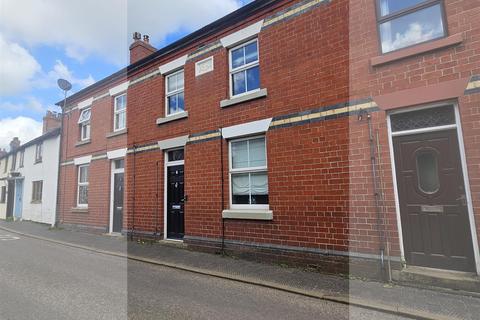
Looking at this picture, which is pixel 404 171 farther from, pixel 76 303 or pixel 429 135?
→ pixel 76 303

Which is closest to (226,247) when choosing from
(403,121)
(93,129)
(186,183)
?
(186,183)

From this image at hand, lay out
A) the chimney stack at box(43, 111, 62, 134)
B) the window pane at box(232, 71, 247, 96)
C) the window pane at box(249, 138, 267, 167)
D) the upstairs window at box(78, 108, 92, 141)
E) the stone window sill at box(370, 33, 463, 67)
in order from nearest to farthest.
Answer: the stone window sill at box(370, 33, 463, 67) < the window pane at box(249, 138, 267, 167) < the window pane at box(232, 71, 247, 96) < the upstairs window at box(78, 108, 92, 141) < the chimney stack at box(43, 111, 62, 134)

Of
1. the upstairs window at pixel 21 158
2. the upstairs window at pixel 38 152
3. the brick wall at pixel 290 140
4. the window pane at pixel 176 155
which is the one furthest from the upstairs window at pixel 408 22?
the upstairs window at pixel 21 158

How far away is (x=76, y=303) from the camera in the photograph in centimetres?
455

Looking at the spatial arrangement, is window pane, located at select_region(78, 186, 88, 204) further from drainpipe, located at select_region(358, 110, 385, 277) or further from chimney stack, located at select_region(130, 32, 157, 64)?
drainpipe, located at select_region(358, 110, 385, 277)

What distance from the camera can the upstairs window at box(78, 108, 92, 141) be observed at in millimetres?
13477

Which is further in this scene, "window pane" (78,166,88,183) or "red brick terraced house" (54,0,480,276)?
"window pane" (78,166,88,183)

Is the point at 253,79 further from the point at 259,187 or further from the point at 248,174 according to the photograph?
the point at 259,187

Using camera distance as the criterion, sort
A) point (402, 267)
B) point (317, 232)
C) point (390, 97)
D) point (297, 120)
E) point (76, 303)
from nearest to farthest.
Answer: point (76, 303), point (402, 267), point (390, 97), point (317, 232), point (297, 120)

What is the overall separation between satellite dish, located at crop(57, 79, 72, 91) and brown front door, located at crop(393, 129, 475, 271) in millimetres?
14575

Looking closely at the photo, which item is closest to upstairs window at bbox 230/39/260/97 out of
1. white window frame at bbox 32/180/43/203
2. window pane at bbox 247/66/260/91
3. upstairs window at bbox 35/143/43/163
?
window pane at bbox 247/66/260/91

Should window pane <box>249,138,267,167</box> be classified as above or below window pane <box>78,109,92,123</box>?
below

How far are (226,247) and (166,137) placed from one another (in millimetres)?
4021

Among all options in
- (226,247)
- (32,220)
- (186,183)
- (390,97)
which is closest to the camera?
(390,97)
